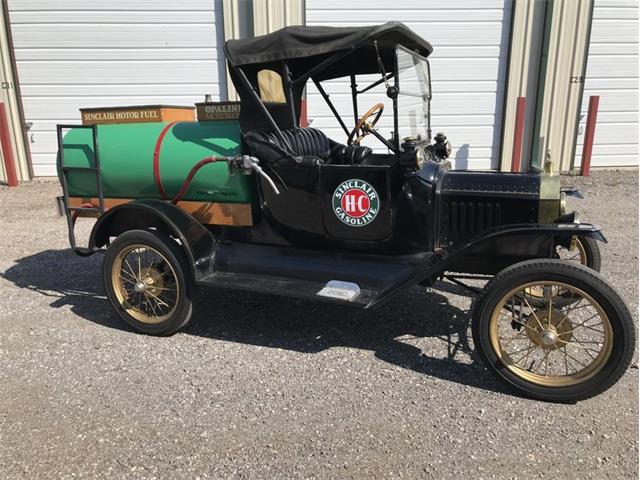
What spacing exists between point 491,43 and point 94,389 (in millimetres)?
8479

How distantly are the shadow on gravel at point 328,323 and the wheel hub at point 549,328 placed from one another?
355 millimetres

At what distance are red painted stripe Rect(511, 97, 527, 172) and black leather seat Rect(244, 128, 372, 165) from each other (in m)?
6.01

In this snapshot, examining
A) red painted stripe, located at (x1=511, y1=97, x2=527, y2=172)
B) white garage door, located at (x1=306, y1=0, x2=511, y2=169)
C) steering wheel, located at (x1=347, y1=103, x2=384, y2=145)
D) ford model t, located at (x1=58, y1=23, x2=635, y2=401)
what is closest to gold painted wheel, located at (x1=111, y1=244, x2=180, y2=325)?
ford model t, located at (x1=58, y1=23, x2=635, y2=401)

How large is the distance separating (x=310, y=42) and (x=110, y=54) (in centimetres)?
695

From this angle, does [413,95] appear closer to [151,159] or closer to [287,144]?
[287,144]

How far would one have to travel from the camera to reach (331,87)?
9000mm

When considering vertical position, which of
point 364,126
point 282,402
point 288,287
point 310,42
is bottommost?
point 282,402

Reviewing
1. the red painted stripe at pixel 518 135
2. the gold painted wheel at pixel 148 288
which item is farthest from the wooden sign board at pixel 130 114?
the red painted stripe at pixel 518 135

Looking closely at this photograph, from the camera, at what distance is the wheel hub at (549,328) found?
2.86 m

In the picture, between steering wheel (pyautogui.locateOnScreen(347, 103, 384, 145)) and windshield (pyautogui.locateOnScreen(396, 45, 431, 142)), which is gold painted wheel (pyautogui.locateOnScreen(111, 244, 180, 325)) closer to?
steering wheel (pyautogui.locateOnScreen(347, 103, 384, 145))

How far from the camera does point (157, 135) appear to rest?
392 centimetres

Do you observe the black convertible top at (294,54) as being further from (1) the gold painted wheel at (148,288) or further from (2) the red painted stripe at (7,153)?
(2) the red painted stripe at (7,153)

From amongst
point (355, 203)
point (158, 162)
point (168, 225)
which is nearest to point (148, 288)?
point (168, 225)

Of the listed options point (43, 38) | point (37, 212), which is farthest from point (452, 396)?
point (43, 38)
